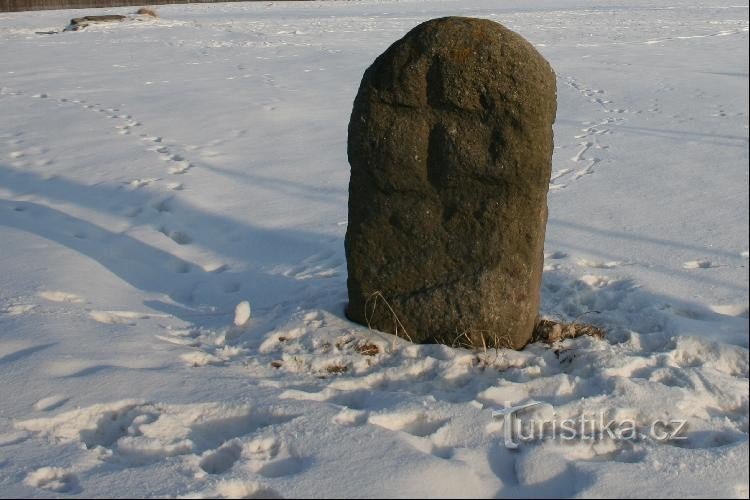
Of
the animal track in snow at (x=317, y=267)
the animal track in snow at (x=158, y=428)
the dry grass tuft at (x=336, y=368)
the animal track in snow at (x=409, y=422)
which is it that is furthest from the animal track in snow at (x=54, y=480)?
the animal track in snow at (x=317, y=267)

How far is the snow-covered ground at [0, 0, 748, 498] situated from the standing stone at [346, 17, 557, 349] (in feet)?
0.80

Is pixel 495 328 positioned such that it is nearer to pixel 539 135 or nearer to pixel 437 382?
pixel 437 382

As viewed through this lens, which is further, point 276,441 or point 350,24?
point 350,24

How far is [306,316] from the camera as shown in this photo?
4.30m

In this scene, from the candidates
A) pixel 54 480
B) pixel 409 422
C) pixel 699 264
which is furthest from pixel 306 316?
pixel 699 264

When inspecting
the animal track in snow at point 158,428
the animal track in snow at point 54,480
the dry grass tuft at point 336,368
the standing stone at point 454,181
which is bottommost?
the dry grass tuft at point 336,368

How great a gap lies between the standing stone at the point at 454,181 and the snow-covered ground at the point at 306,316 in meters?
0.25

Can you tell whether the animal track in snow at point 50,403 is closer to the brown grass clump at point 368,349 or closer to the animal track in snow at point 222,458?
the animal track in snow at point 222,458

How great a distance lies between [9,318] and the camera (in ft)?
14.3

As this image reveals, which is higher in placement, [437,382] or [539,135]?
[539,135]

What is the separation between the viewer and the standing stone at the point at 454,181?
3721mm

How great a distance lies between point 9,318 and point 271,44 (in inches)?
513

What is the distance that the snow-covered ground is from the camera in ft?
9.34

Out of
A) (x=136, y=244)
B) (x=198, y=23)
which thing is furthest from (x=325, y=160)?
(x=198, y=23)
